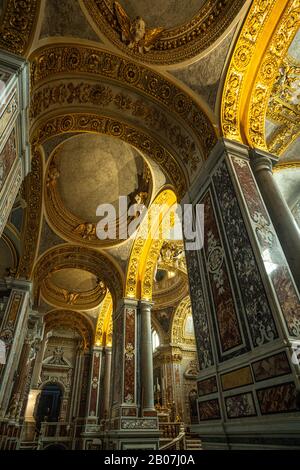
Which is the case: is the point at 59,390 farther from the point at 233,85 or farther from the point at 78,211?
the point at 233,85

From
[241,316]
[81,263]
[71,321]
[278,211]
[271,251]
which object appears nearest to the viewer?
[241,316]

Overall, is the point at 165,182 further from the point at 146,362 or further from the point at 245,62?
the point at 146,362

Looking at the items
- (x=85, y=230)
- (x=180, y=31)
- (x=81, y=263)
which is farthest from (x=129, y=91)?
(x=81, y=263)

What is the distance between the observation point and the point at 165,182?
345 inches

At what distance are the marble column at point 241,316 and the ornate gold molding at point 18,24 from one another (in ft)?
11.8

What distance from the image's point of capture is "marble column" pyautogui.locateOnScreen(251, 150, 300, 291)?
13.6 ft

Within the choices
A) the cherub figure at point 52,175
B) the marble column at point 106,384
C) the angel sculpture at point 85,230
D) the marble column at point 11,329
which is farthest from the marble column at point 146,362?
the marble column at point 106,384

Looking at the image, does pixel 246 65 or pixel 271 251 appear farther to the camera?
pixel 246 65

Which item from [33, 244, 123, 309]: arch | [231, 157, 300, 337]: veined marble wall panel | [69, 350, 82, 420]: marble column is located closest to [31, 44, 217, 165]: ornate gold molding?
[231, 157, 300, 337]: veined marble wall panel

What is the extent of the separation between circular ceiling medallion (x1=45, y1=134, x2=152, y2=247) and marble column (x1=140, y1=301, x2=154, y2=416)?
293cm

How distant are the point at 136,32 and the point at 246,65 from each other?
7.23 feet

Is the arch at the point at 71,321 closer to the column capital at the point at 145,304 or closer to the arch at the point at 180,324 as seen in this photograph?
the arch at the point at 180,324

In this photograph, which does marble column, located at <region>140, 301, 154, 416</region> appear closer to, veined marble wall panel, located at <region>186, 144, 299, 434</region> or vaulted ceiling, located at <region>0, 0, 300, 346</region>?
vaulted ceiling, located at <region>0, 0, 300, 346</region>

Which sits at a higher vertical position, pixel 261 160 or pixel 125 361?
pixel 261 160
